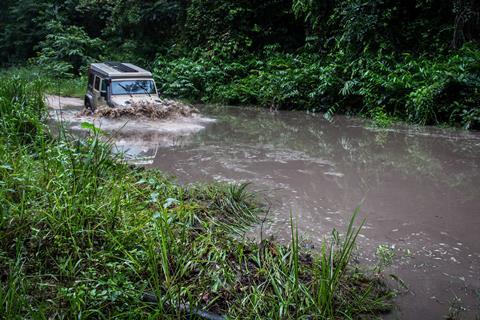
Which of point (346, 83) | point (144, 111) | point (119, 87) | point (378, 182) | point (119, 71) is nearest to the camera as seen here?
point (378, 182)

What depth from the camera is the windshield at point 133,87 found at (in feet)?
39.9

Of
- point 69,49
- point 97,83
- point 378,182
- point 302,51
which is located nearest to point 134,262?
point 378,182

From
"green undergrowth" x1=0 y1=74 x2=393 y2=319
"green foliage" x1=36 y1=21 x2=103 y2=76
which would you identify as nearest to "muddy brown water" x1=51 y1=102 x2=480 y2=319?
"green undergrowth" x1=0 y1=74 x2=393 y2=319

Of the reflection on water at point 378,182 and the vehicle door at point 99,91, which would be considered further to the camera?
the vehicle door at point 99,91

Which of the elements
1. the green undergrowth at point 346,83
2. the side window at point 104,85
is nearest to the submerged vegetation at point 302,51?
the green undergrowth at point 346,83

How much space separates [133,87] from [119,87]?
411mm

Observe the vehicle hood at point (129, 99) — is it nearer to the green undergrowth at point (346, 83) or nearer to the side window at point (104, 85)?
the side window at point (104, 85)

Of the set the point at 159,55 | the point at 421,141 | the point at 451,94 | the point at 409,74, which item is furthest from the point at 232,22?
the point at 421,141

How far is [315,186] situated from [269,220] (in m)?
1.61

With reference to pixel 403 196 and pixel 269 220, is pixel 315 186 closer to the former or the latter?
pixel 403 196

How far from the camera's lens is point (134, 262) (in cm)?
339

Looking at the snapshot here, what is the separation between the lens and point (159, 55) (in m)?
22.2

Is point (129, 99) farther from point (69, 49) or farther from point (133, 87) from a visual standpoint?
point (69, 49)

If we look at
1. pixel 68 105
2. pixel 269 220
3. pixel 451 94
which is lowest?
pixel 68 105
